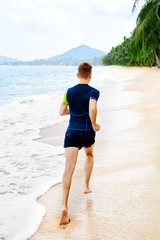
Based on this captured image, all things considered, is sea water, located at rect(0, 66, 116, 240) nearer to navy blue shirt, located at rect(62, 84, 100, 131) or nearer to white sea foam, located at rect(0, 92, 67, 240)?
white sea foam, located at rect(0, 92, 67, 240)

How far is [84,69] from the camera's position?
8.64 feet

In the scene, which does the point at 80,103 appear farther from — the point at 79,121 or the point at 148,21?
the point at 148,21

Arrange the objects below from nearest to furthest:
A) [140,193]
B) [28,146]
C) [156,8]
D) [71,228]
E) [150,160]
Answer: [71,228], [140,193], [150,160], [28,146], [156,8]

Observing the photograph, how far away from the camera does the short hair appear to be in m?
2.62

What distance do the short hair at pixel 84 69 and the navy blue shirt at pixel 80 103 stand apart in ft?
0.34

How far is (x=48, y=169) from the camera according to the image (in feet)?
13.6

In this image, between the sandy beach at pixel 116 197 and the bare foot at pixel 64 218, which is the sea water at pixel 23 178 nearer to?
the sandy beach at pixel 116 197

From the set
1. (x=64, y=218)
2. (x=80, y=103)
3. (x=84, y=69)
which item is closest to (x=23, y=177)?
(x=64, y=218)

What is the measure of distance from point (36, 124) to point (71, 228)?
19.2 feet

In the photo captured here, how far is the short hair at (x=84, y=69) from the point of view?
103 inches

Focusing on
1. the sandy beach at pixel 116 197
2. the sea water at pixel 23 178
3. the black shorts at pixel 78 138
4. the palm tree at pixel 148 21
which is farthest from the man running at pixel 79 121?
the palm tree at pixel 148 21

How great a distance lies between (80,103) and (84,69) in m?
0.34

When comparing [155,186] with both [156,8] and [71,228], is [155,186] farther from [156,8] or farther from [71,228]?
[156,8]

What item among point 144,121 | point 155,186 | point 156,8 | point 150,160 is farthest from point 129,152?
point 156,8
